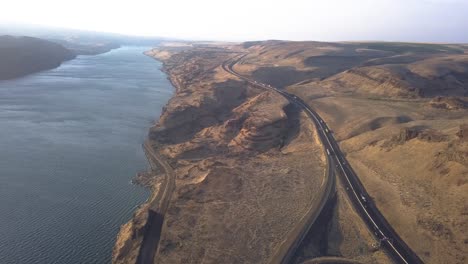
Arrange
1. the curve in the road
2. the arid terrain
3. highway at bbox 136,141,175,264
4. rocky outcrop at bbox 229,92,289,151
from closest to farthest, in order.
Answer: the curve in the road < highway at bbox 136,141,175,264 < the arid terrain < rocky outcrop at bbox 229,92,289,151

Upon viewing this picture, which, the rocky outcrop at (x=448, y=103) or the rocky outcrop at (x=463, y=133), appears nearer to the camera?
the rocky outcrop at (x=463, y=133)

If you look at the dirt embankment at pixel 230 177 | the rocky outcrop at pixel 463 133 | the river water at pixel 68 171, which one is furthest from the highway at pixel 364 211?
the river water at pixel 68 171

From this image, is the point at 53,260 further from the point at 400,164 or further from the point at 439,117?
the point at 439,117

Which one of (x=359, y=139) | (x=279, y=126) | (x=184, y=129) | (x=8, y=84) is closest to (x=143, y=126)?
(x=184, y=129)

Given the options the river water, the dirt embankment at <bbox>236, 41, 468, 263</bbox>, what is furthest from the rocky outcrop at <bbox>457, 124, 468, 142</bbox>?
the river water

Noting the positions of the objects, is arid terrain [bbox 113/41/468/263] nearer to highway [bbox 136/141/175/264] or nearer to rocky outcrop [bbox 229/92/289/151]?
rocky outcrop [bbox 229/92/289/151]

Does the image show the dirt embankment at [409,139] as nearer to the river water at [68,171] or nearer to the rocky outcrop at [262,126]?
the rocky outcrop at [262,126]

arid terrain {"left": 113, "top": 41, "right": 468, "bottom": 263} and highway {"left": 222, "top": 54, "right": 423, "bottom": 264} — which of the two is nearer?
highway {"left": 222, "top": 54, "right": 423, "bottom": 264}

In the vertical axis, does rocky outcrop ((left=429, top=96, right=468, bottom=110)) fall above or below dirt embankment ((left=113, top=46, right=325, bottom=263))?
above
